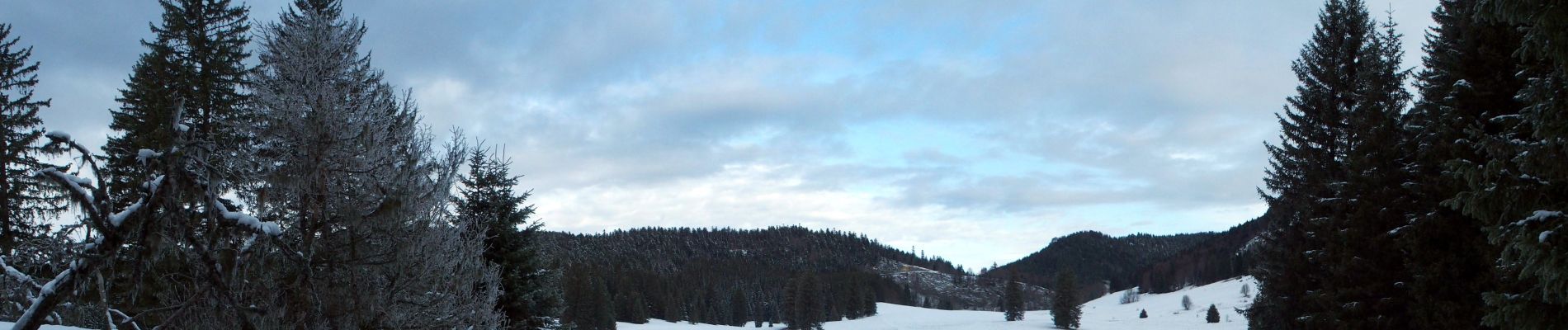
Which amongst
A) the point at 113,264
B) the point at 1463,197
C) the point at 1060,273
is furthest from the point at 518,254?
the point at 1060,273

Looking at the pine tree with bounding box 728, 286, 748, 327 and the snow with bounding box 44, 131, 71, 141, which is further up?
the snow with bounding box 44, 131, 71, 141

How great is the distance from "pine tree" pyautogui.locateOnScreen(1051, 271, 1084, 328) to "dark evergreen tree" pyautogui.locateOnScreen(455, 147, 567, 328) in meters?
55.4

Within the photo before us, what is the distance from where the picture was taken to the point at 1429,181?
1305 centimetres

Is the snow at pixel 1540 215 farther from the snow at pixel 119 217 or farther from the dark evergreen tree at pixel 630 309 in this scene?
the dark evergreen tree at pixel 630 309

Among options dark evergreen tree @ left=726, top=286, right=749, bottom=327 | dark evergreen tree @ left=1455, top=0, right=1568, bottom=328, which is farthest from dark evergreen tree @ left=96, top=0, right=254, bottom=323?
dark evergreen tree @ left=726, top=286, right=749, bottom=327

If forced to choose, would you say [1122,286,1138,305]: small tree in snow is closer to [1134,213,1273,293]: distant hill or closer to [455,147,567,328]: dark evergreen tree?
[1134,213,1273,293]: distant hill

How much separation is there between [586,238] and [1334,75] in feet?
524

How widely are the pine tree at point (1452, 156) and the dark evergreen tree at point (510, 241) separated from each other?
16.3 meters

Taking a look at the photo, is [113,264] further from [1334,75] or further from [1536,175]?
[1334,75]

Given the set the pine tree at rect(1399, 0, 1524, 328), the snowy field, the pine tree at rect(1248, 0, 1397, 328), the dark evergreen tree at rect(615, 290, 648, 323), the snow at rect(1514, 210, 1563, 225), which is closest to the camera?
the snow at rect(1514, 210, 1563, 225)

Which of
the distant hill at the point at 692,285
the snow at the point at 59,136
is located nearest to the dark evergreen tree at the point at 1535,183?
the snow at the point at 59,136

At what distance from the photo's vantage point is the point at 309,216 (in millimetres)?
10453

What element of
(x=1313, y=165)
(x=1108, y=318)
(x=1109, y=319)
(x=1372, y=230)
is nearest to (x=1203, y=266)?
(x=1108, y=318)

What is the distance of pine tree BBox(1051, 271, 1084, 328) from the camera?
215ft
